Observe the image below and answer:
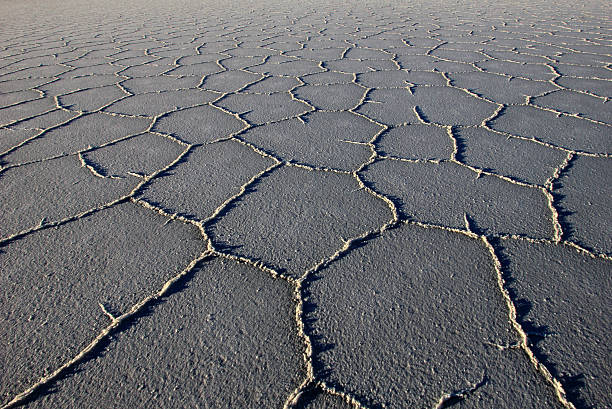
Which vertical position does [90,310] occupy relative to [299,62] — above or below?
above

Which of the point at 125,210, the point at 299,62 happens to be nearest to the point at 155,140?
the point at 125,210

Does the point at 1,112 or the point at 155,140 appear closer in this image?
the point at 155,140

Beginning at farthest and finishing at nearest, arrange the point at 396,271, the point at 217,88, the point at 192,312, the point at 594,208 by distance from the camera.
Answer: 1. the point at 217,88
2. the point at 594,208
3. the point at 396,271
4. the point at 192,312

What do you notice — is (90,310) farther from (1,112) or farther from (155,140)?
(1,112)

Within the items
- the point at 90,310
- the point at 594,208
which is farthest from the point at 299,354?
the point at 594,208

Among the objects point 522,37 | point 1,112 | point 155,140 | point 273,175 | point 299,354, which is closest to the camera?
point 299,354

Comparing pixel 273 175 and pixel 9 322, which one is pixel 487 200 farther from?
pixel 9 322
